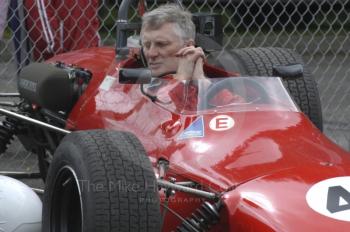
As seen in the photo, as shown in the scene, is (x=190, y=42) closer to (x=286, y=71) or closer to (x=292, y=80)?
(x=286, y=71)

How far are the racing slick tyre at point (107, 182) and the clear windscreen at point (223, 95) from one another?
46cm

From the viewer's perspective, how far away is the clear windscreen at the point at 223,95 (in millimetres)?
4082

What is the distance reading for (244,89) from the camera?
4176 mm

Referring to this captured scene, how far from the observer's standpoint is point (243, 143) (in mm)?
3867

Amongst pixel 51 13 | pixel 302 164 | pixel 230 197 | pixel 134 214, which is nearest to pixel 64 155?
pixel 134 214

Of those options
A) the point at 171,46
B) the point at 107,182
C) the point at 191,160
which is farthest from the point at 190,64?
the point at 107,182

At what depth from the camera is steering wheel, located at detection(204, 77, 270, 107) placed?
4.14m

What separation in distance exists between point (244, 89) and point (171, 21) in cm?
60

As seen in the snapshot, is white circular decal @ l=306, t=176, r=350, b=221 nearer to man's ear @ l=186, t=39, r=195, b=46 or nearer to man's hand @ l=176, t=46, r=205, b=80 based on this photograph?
man's hand @ l=176, t=46, r=205, b=80

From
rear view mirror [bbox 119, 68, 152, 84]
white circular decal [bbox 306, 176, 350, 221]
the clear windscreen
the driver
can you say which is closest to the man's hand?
the driver

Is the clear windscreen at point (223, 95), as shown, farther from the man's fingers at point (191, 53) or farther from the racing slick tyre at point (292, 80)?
the racing slick tyre at point (292, 80)

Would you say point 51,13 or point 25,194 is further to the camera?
point 51,13

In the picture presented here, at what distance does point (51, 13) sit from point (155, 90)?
7.30 ft

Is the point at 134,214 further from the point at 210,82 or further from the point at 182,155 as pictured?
the point at 210,82
